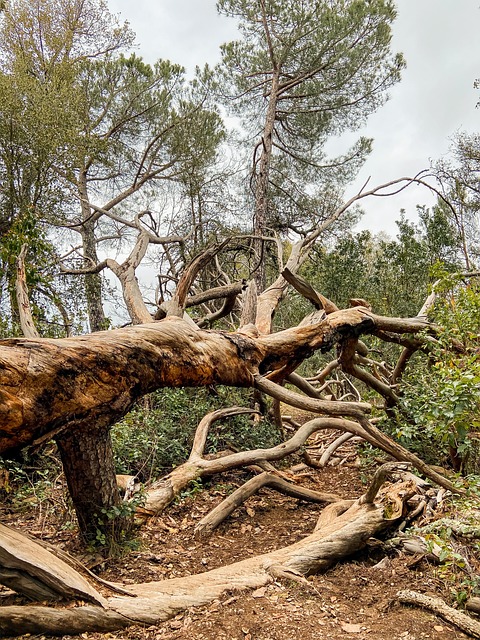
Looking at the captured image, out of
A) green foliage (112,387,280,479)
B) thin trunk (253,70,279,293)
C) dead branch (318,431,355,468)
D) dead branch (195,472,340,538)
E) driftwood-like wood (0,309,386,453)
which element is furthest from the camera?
thin trunk (253,70,279,293)

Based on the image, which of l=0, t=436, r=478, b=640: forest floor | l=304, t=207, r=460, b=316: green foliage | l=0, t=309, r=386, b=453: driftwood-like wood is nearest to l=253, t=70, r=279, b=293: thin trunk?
l=304, t=207, r=460, b=316: green foliage

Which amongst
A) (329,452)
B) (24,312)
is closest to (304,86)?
(329,452)

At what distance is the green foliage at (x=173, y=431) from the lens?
470 centimetres

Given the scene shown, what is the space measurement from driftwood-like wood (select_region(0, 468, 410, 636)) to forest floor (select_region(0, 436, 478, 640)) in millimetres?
52

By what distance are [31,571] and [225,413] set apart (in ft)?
12.2

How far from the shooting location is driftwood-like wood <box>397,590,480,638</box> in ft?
6.66

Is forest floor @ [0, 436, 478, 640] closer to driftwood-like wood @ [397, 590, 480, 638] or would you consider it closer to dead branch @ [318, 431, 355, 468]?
driftwood-like wood @ [397, 590, 480, 638]

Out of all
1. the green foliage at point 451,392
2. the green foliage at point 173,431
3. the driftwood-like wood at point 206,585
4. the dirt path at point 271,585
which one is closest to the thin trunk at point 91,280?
the green foliage at point 173,431

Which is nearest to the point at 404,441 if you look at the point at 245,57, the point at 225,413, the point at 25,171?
the point at 225,413

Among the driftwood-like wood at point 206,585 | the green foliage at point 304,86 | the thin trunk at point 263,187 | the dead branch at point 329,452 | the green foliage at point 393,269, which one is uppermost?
the green foliage at point 304,86

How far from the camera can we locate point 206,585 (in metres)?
2.47

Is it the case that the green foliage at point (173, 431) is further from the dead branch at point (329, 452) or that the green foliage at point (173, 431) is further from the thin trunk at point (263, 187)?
the thin trunk at point (263, 187)

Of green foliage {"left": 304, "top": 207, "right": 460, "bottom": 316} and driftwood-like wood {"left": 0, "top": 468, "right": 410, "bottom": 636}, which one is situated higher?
green foliage {"left": 304, "top": 207, "right": 460, "bottom": 316}

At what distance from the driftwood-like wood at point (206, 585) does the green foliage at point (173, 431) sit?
6.11ft
